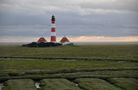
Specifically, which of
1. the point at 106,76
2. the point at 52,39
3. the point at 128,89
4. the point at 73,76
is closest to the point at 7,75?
the point at 73,76

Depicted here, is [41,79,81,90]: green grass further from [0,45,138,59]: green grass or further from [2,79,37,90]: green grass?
[0,45,138,59]: green grass

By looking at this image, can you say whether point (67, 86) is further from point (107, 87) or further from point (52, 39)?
point (52, 39)

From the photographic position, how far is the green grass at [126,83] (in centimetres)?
2717

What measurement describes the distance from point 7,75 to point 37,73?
317 centimetres

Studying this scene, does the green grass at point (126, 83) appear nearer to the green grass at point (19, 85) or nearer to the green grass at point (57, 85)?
the green grass at point (57, 85)

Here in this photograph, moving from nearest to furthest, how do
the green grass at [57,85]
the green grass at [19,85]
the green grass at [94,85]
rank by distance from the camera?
the green grass at [94,85] < the green grass at [57,85] < the green grass at [19,85]

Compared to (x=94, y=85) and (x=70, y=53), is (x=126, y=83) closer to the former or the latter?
(x=94, y=85)

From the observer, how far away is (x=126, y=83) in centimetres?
2934

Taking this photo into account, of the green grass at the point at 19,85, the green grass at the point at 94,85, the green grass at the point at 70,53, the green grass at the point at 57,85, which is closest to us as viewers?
the green grass at the point at 94,85

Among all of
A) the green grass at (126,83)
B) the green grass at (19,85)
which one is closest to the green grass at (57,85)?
the green grass at (19,85)

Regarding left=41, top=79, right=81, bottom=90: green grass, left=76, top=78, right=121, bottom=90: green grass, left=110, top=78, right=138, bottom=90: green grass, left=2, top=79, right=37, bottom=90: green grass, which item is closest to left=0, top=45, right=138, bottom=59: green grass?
left=110, top=78, right=138, bottom=90: green grass

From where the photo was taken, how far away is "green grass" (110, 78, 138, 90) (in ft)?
89.1

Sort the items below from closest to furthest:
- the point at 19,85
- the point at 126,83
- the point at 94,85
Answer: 1. the point at 94,85
2. the point at 19,85
3. the point at 126,83

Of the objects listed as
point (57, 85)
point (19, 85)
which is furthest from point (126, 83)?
point (19, 85)
